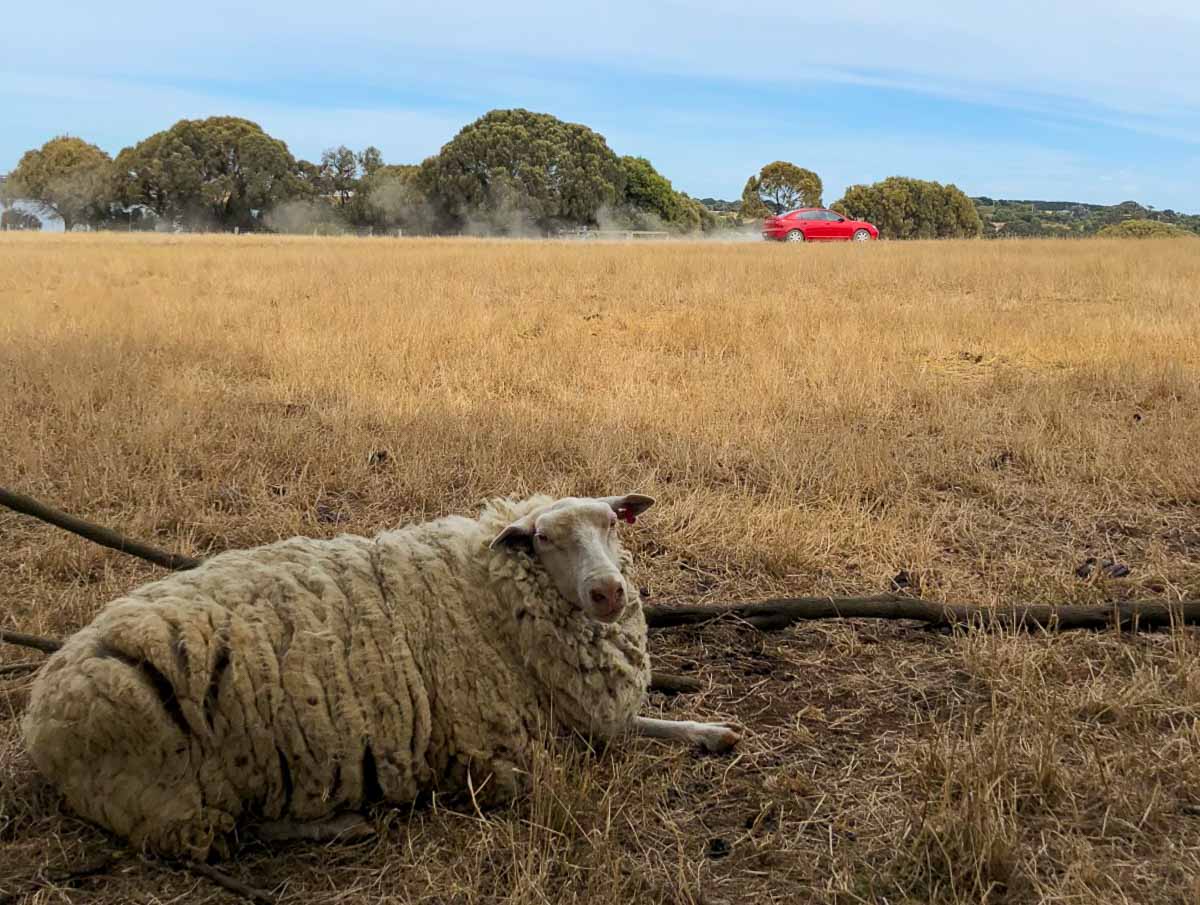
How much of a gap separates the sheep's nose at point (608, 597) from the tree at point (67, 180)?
209 feet

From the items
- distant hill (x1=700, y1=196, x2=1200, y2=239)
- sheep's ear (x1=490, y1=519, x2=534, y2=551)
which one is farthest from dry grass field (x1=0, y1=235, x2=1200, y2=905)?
distant hill (x1=700, y1=196, x2=1200, y2=239)

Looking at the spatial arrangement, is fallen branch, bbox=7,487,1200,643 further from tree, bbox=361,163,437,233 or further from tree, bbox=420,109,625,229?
tree, bbox=361,163,437,233

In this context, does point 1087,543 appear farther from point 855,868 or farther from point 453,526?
point 453,526

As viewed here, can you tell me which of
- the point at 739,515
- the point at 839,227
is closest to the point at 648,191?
the point at 839,227

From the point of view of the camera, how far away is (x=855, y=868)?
2834 mm

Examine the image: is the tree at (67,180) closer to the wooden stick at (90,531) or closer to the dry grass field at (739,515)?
the dry grass field at (739,515)

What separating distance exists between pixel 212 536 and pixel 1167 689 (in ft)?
14.9

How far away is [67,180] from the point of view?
191ft

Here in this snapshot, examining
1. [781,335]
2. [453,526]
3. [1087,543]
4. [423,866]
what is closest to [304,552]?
[453,526]

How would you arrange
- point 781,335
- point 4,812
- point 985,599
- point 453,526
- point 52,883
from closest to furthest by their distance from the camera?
point 52,883, point 4,812, point 453,526, point 985,599, point 781,335

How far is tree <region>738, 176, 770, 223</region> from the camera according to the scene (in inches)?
2520

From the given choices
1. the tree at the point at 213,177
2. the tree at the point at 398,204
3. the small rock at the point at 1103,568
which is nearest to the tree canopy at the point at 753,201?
the tree at the point at 398,204

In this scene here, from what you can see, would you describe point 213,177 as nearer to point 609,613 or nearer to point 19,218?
point 19,218

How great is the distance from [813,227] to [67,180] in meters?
48.2
